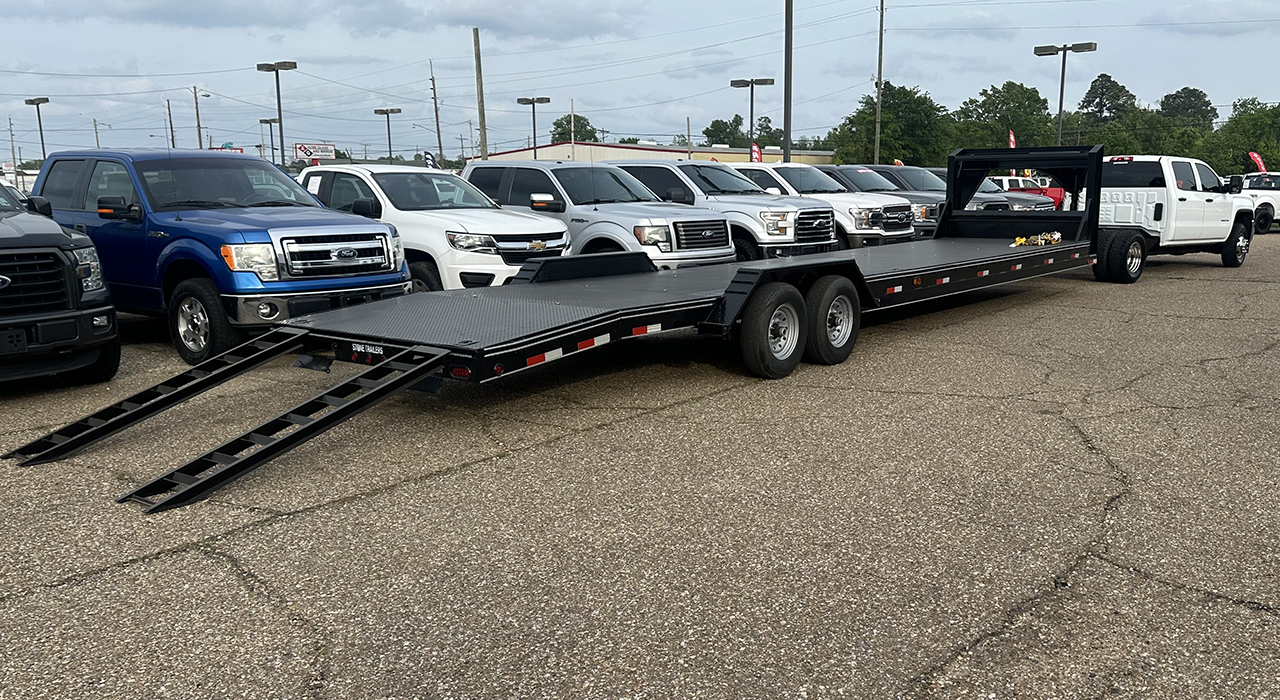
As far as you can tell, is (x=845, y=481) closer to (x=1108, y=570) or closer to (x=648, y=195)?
(x=1108, y=570)

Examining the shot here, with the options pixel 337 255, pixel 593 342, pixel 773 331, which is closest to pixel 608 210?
pixel 337 255

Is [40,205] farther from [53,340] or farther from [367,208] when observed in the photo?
[367,208]

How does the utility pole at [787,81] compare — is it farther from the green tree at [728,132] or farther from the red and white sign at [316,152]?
the green tree at [728,132]

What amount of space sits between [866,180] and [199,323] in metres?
13.6

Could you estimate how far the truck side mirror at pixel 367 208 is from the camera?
33.1 feet

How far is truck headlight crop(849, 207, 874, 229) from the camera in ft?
49.5

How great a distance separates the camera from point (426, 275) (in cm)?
1024

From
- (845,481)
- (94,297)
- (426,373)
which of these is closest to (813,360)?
(845,481)

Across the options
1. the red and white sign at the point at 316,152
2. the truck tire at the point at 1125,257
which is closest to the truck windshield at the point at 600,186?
the truck tire at the point at 1125,257

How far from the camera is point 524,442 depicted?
6.05 meters

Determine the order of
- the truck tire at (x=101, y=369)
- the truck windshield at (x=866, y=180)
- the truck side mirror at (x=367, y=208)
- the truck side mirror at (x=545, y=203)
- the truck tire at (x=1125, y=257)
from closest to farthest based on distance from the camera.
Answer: the truck tire at (x=101, y=369) < the truck side mirror at (x=367, y=208) < the truck side mirror at (x=545, y=203) < the truck tire at (x=1125, y=257) < the truck windshield at (x=866, y=180)

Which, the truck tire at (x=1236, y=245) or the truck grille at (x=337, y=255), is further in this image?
the truck tire at (x=1236, y=245)

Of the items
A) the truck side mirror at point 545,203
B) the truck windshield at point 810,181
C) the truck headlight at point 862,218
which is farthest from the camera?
the truck windshield at point 810,181

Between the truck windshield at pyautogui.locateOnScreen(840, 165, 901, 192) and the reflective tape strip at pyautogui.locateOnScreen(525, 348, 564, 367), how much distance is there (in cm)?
1326
